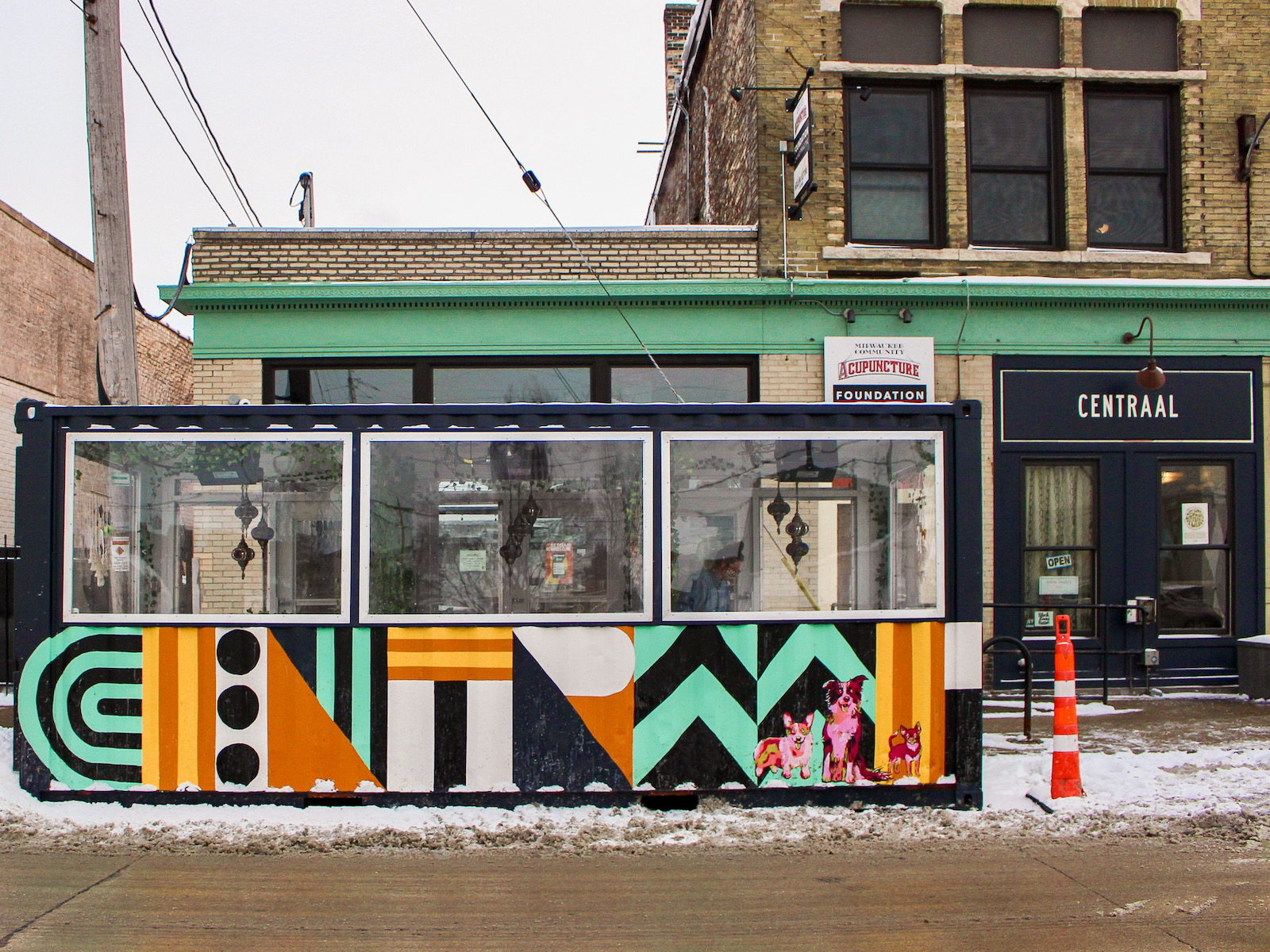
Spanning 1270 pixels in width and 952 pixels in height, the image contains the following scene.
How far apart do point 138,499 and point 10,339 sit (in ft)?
45.5

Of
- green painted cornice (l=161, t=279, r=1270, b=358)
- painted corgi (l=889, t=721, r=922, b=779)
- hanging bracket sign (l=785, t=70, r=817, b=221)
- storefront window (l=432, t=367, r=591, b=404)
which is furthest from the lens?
storefront window (l=432, t=367, r=591, b=404)

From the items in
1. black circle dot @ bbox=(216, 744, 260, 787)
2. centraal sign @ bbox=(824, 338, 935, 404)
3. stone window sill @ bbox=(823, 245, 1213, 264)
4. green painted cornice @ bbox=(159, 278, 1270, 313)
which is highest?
stone window sill @ bbox=(823, 245, 1213, 264)

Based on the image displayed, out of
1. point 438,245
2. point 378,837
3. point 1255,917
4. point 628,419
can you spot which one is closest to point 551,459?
point 628,419

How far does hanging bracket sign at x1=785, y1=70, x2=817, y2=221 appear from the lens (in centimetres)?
1040

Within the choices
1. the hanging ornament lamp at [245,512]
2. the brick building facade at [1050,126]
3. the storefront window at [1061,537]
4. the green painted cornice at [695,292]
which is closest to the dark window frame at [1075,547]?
the storefront window at [1061,537]

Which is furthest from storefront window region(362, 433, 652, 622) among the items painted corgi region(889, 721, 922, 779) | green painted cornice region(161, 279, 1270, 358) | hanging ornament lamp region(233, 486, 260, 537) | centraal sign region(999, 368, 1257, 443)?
centraal sign region(999, 368, 1257, 443)

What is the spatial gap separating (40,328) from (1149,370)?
61.5 ft

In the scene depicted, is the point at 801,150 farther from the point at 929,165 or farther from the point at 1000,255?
the point at 1000,255

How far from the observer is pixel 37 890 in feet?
15.7

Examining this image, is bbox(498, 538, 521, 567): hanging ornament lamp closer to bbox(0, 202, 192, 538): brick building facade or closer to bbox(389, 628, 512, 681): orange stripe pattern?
bbox(389, 628, 512, 681): orange stripe pattern

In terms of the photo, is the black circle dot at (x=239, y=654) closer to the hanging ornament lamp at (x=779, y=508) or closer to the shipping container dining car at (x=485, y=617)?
the shipping container dining car at (x=485, y=617)

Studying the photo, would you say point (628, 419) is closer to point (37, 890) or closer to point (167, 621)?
point (167, 621)

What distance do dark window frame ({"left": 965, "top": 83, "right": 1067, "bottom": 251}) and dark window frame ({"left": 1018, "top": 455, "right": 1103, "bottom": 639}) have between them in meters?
2.49

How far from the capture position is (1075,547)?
10914mm
